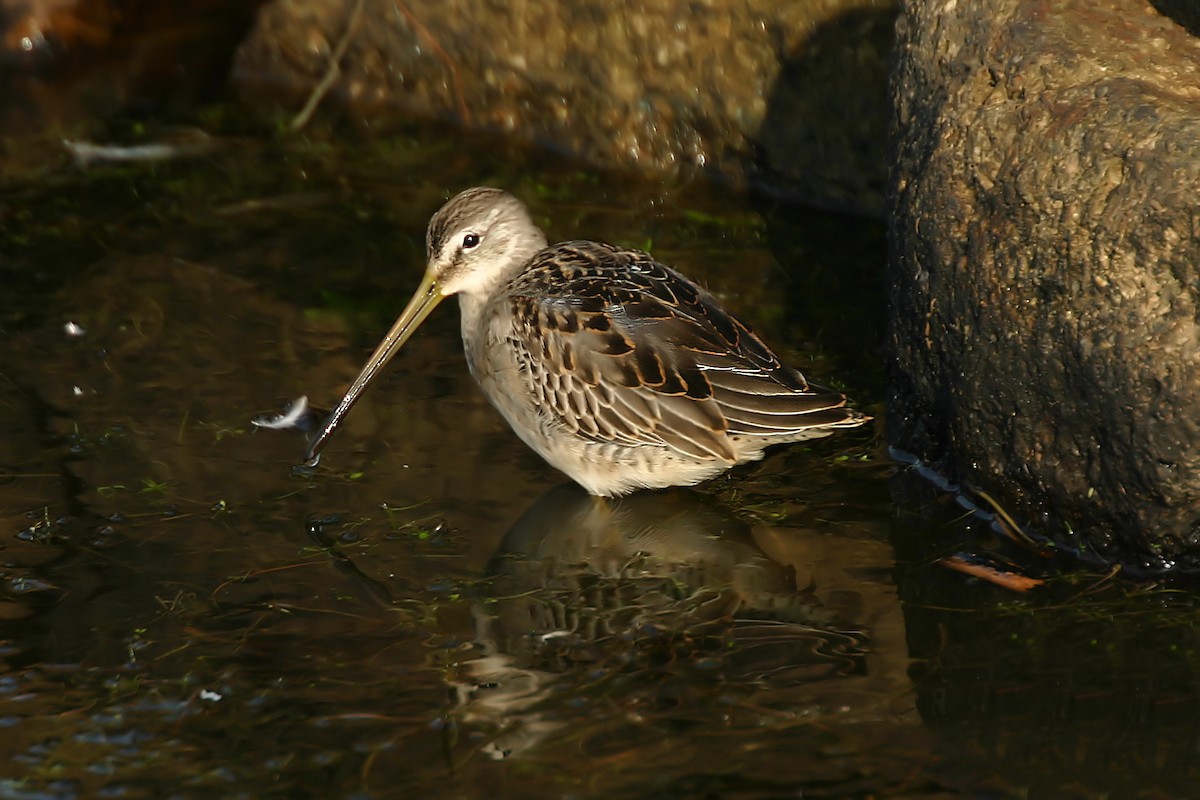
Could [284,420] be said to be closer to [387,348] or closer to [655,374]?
[387,348]

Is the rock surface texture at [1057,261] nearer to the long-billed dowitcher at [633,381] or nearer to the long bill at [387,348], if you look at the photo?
the long-billed dowitcher at [633,381]

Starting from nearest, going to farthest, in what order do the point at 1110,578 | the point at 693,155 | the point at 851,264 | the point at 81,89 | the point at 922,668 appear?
the point at 922,668 → the point at 1110,578 → the point at 851,264 → the point at 693,155 → the point at 81,89

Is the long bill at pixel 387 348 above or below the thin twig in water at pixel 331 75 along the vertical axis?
below

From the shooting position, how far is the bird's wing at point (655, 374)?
4.65 metres

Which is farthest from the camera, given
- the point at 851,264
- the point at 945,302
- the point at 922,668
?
the point at 851,264

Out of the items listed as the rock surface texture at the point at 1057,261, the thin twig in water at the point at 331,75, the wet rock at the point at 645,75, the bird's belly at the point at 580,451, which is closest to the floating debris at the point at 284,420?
the bird's belly at the point at 580,451

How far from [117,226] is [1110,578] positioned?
169 inches

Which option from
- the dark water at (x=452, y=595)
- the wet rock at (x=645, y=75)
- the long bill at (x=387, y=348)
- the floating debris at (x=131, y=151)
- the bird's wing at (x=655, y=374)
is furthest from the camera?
the floating debris at (x=131, y=151)

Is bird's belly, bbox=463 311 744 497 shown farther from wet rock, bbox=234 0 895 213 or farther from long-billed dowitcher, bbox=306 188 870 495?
wet rock, bbox=234 0 895 213

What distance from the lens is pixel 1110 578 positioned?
429cm

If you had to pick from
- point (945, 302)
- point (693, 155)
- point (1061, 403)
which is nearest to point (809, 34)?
point (693, 155)

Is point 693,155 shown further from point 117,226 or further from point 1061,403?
point 1061,403

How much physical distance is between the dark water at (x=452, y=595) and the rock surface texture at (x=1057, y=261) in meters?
0.24

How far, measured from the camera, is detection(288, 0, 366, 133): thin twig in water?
7.76 meters
